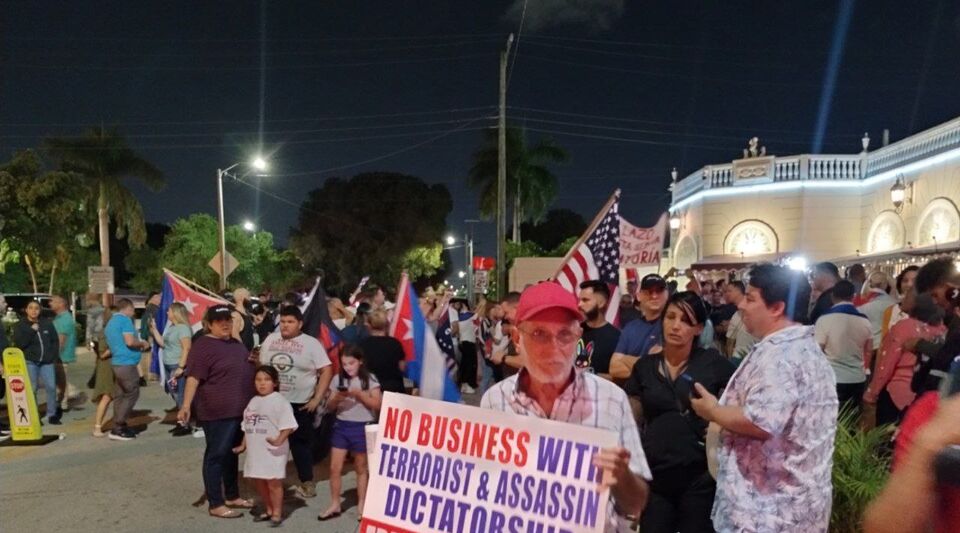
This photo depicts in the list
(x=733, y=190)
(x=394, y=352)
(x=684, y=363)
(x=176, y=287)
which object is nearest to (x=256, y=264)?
(x=733, y=190)

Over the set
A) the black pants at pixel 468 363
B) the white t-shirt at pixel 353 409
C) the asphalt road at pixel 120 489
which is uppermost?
the white t-shirt at pixel 353 409

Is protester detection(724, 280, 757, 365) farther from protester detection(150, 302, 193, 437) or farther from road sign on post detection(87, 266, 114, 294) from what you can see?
road sign on post detection(87, 266, 114, 294)

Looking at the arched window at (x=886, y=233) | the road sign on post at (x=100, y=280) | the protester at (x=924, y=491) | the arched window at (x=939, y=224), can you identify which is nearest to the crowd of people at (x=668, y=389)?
the protester at (x=924, y=491)

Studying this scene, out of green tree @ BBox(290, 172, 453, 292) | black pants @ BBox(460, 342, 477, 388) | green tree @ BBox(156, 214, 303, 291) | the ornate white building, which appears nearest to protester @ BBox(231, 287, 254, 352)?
black pants @ BBox(460, 342, 477, 388)

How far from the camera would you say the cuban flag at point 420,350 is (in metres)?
4.18

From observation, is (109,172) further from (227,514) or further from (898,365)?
(898,365)

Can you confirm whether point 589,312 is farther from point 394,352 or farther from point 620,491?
point 620,491

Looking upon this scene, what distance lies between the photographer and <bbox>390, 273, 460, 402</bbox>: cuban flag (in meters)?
4.18

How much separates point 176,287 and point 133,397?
1.85m

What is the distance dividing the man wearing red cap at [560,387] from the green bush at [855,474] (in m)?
3.06

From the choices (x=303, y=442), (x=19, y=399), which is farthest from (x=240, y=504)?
(x=19, y=399)

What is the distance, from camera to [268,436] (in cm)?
615

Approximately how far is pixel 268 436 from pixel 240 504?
3.40 feet

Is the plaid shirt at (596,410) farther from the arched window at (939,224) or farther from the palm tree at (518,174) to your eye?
the palm tree at (518,174)
